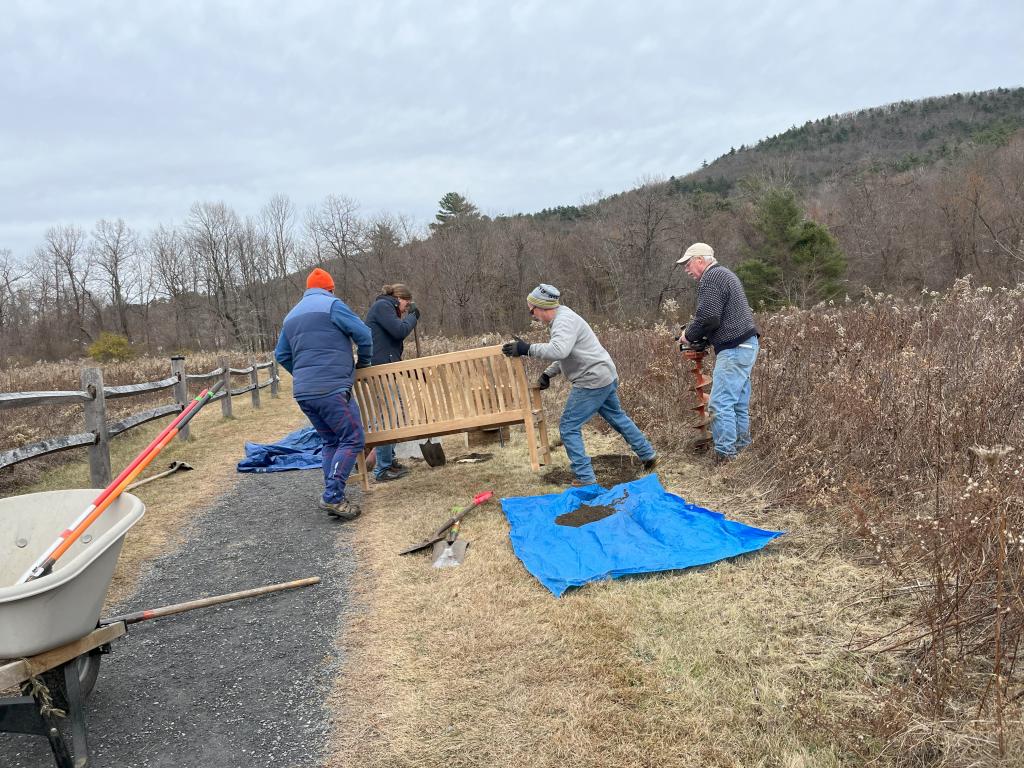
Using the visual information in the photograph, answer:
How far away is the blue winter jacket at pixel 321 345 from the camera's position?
5.00 metres

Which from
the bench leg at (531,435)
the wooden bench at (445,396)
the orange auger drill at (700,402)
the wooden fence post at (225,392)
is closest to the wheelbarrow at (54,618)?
Result: the wooden bench at (445,396)

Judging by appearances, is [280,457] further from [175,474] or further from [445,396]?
[445,396]

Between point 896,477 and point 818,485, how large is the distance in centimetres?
46

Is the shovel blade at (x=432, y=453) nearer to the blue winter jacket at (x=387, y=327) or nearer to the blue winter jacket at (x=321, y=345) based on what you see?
the blue winter jacket at (x=387, y=327)

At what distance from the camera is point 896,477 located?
13.1 ft

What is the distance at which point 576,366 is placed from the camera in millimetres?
5379

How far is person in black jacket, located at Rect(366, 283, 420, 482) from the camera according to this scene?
6.38 meters

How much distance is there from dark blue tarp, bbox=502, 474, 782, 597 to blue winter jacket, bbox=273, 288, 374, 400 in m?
1.70

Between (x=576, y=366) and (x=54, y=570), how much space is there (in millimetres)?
3785

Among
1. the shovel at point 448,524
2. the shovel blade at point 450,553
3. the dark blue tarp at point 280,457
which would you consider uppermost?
the dark blue tarp at point 280,457

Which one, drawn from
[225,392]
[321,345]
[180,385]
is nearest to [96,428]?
[321,345]

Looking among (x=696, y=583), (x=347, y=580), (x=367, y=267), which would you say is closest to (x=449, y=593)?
(x=347, y=580)

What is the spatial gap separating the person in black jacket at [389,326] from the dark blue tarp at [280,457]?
1000 mm

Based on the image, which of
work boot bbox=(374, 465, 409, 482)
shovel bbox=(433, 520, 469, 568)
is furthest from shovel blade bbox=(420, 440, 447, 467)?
shovel bbox=(433, 520, 469, 568)
